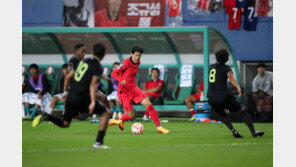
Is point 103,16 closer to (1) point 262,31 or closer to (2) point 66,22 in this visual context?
(2) point 66,22

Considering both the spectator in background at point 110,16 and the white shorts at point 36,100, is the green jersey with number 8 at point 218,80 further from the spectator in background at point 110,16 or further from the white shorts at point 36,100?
the spectator in background at point 110,16

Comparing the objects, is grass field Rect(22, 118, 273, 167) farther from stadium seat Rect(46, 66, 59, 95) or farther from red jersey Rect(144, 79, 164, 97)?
stadium seat Rect(46, 66, 59, 95)

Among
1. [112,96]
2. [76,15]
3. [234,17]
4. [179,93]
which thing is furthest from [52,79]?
[234,17]

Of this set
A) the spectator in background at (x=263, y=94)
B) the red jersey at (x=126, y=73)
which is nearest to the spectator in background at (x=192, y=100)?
the spectator in background at (x=263, y=94)

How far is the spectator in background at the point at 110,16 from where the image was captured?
22828mm

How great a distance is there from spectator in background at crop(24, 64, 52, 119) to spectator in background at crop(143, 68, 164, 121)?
3218 mm

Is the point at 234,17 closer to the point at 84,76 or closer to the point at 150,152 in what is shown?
the point at 84,76

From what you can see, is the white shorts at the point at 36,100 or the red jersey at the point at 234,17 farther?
the red jersey at the point at 234,17

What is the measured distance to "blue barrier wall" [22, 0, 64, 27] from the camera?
23.1m

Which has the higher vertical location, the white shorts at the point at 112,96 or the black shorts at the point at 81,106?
the black shorts at the point at 81,106

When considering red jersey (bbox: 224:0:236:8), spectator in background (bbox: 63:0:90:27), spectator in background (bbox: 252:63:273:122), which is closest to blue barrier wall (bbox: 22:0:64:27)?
spectator in background (bbox: 63:0:90:27)

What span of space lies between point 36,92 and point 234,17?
27.7 ft

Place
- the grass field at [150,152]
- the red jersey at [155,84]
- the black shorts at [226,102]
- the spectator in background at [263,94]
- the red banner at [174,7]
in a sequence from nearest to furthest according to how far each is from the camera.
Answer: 1. the grass field at [150,152]
2. the black shorts at [226,102]
3. the spectator in background at [263,94]
4. the red jersey at [155,84]
5. the red banner at [174,7]

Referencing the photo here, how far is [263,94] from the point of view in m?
16.8
